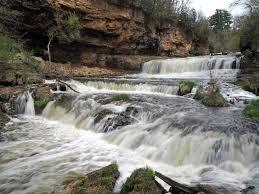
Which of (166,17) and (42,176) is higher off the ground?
(166,17)

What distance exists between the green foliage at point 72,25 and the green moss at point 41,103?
12378mm

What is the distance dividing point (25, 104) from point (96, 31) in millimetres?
16119

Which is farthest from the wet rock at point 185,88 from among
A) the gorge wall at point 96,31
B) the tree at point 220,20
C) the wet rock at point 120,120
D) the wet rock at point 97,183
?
the tree at point 220,20

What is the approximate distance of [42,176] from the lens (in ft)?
26.9

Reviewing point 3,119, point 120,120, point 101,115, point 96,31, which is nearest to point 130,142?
point 120,120

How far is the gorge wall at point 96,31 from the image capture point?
2753 cm

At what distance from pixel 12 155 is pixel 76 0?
21171mm

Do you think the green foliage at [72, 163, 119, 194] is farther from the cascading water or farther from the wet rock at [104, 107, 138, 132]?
the cascading water

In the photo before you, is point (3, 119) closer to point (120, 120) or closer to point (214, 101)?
point (120, 120)

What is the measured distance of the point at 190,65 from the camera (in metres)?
30.5

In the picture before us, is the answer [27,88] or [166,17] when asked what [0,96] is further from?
[166,17]

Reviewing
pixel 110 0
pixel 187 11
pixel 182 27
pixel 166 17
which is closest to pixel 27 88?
pixel 110 0

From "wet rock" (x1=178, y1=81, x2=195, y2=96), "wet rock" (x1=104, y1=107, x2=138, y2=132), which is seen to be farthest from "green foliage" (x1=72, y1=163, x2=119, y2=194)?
"wet rock" (x1=178, y1=81, x2=195, y2=96)

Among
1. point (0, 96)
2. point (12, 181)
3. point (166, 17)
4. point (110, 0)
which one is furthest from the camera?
point (166, 17)
